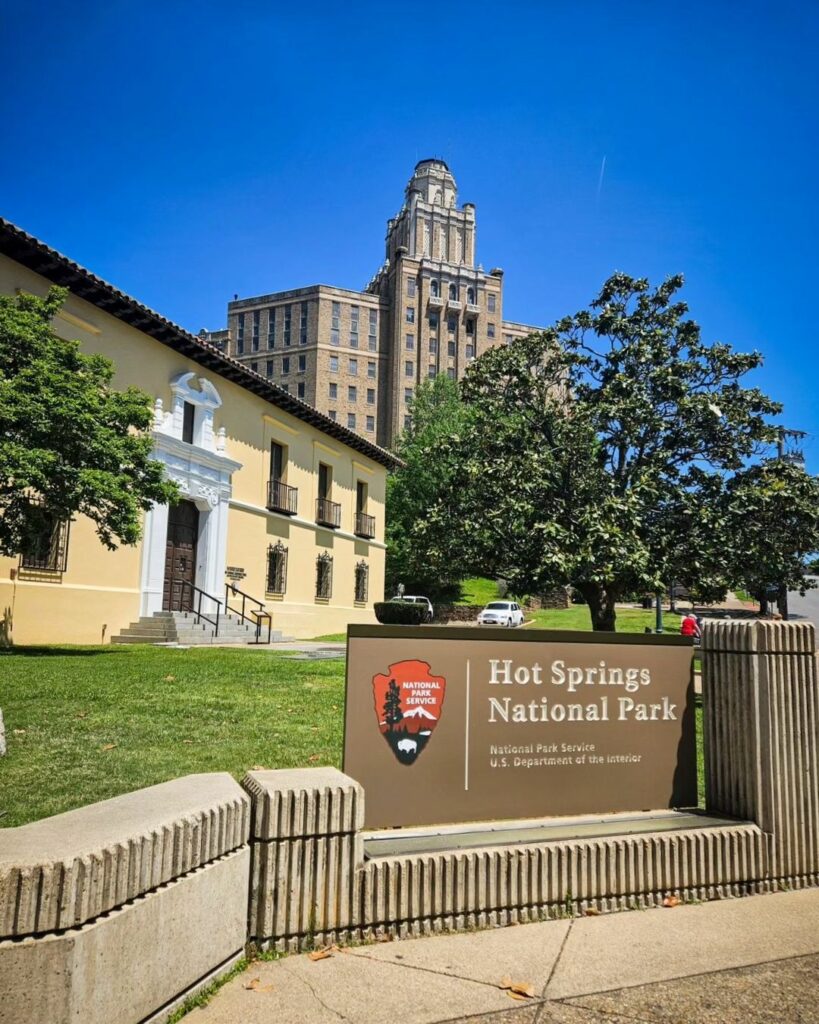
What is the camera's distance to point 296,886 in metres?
3.08

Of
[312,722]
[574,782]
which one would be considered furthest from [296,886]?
[312,722]

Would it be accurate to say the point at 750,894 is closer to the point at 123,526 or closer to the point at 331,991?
the point at 331,991

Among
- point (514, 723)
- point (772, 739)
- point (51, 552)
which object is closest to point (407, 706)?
point (514, 723)

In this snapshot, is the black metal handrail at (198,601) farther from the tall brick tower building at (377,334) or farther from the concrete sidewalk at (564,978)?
the tall brick tower building at (377,334)

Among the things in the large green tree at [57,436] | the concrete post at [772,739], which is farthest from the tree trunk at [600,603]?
the concrete post at [772,739]

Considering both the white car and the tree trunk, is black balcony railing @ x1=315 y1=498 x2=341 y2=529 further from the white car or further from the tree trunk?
the tree trunk

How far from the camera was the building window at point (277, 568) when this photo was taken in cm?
2534

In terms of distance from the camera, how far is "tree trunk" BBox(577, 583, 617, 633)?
580 inches

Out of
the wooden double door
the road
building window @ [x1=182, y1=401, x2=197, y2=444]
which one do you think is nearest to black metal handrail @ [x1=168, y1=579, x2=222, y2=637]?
the wooden double door

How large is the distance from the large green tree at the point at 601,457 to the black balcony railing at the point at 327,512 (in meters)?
11.7

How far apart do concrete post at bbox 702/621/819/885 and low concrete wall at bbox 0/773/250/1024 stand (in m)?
2.65

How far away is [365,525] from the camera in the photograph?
32.1 meters

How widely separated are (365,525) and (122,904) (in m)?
29.8

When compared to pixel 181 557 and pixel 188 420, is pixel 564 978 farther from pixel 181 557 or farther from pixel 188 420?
pixel 188 420
